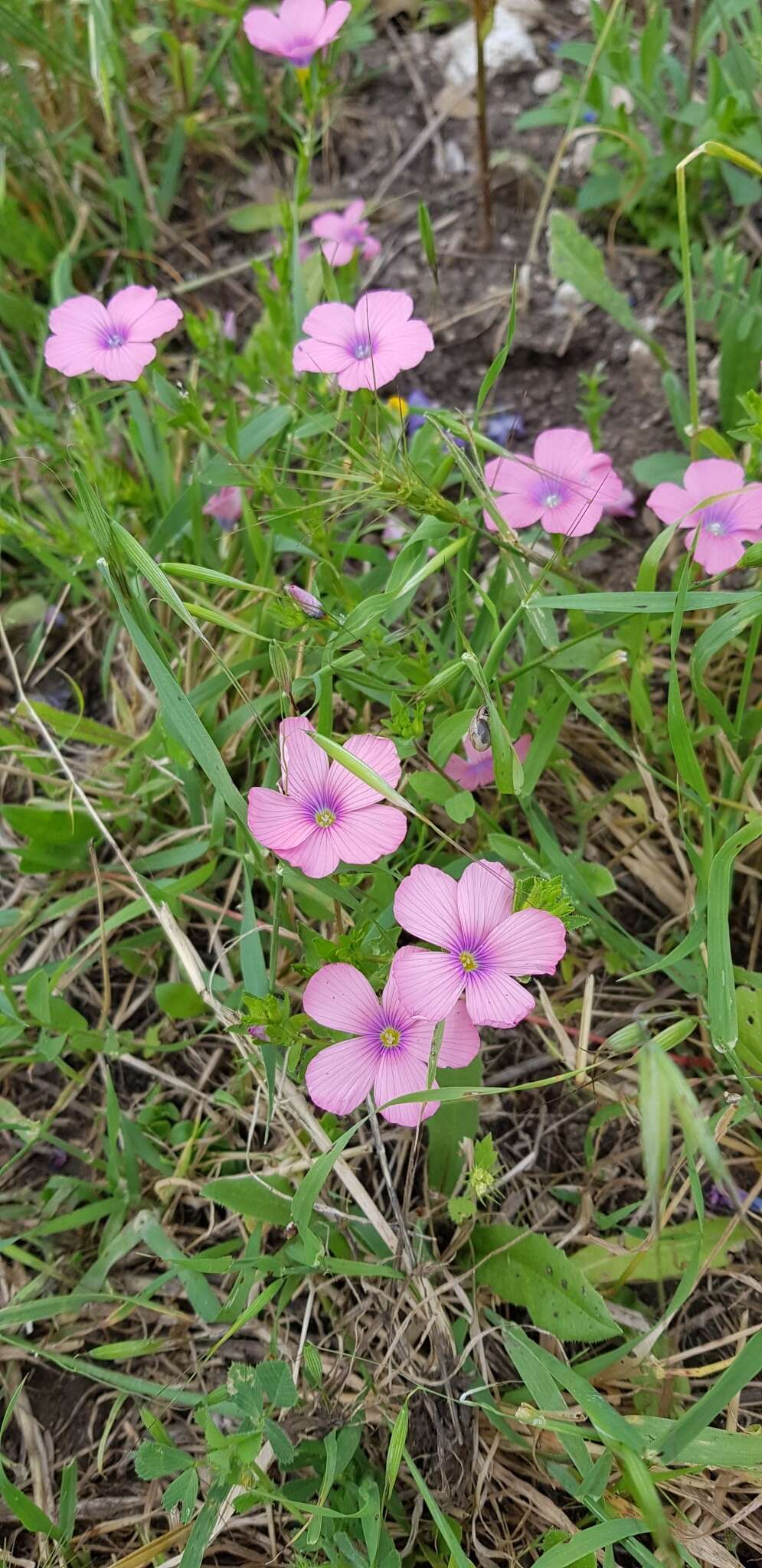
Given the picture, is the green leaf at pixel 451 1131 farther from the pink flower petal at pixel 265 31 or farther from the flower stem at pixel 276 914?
the pink flower petal at pixel 265 31

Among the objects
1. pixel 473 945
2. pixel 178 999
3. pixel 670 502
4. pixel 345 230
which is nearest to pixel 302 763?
pixel 473 945

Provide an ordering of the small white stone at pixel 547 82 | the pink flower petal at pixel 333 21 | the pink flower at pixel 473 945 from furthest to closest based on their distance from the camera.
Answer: the small white stone at pixel 547 82
the pink flower petal at pixel 333 21
the pink flower at pixel 473 945

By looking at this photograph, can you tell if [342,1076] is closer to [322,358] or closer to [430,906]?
[430,906]

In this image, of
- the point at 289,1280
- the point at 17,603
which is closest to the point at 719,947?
the point at 289,1280

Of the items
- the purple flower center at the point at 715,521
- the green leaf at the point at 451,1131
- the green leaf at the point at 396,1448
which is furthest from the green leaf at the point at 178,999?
the purple flower center at the point at 715,521

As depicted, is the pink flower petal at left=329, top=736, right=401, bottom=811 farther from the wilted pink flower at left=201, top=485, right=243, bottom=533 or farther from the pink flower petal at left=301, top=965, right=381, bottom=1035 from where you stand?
the wilted pink flower at left=201, top=485, right=243, bottom=533
